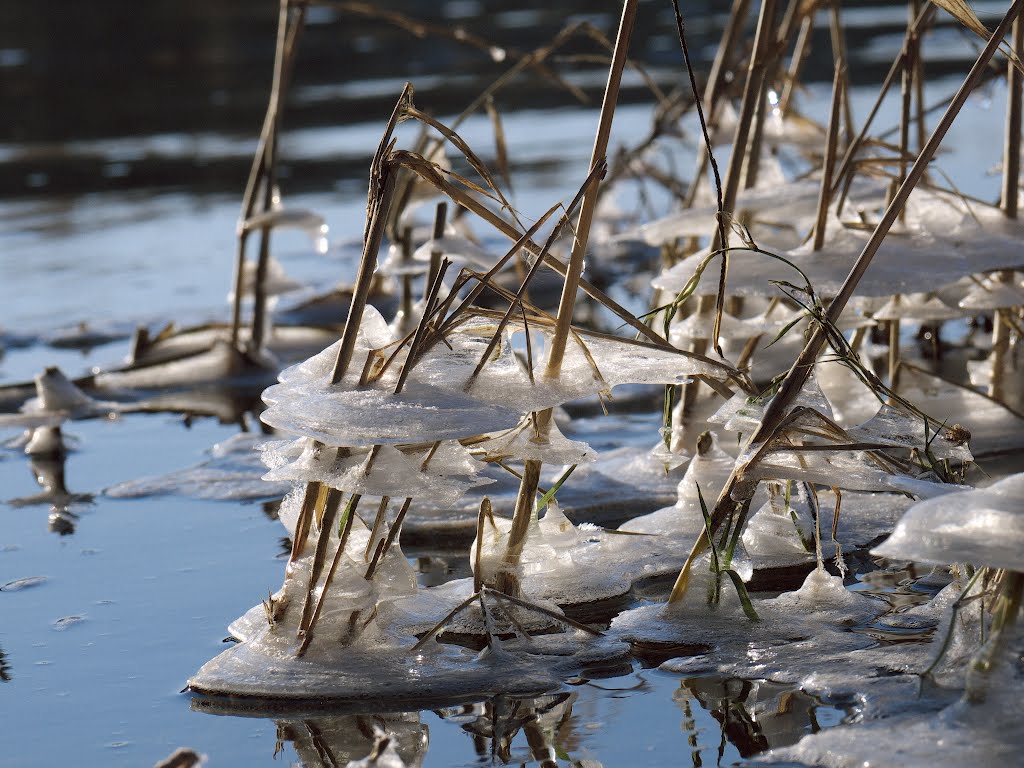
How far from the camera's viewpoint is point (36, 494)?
2217 mm

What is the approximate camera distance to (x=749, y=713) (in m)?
1.31

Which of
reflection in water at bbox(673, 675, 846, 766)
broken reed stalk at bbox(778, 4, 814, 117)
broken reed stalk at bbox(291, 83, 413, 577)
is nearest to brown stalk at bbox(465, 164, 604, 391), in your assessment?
broken reed stalk at bbox(291, 83, 413, 577)

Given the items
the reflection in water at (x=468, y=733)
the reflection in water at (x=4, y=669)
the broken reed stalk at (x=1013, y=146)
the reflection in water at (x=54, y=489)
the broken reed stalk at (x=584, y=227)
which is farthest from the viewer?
the reflection in water at (x=54, y=489)

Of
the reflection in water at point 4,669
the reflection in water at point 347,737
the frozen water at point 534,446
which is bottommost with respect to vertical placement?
the reflection in water at point 4,669

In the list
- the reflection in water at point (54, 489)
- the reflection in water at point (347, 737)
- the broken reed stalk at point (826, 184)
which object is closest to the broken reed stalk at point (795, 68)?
the broken reed stalk at point (826, 184)

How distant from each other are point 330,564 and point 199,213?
364 centimetres

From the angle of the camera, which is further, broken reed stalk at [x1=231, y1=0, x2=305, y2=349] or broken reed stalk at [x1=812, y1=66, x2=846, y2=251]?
broken reed stalk at [x1=231, y1=0, x2=305, y2=349]

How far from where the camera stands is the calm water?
133cm

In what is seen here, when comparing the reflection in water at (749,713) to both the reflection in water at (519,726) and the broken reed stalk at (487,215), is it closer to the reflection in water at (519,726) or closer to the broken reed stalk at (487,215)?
the reflection in water at (519,726)

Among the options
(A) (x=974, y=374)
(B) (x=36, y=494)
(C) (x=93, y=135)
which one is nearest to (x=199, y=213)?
(C) (x=93, y=135)

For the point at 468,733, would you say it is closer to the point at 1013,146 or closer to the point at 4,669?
the point at 4,669

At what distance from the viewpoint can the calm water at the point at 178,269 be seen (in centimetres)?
133

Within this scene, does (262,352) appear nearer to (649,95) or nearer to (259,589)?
(259,589)

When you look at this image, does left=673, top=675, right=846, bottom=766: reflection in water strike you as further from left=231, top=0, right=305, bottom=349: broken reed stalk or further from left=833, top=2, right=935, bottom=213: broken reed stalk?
left=231, top=0, right=305, bottom=349: broken reed stalk
